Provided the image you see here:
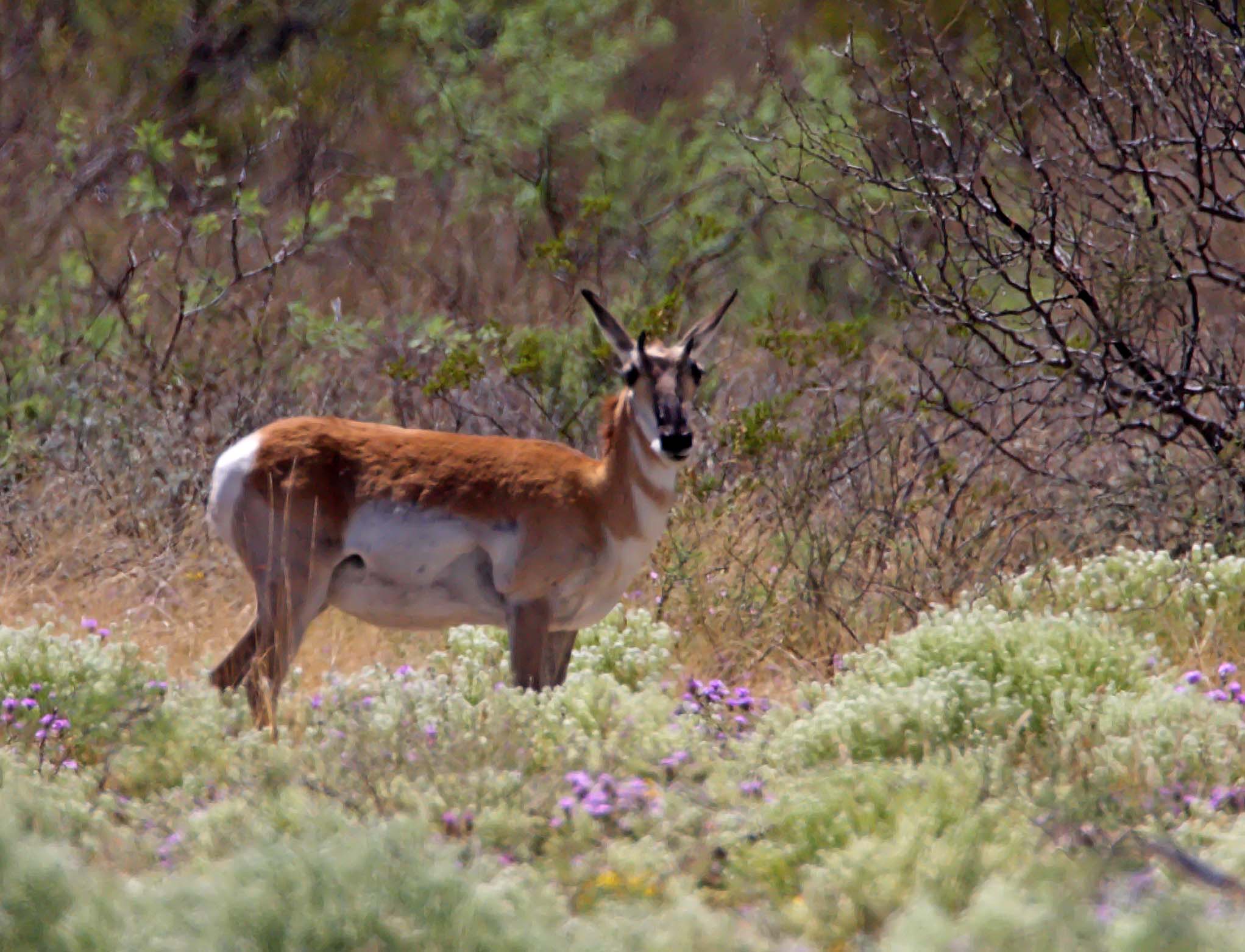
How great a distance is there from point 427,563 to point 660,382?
107cm

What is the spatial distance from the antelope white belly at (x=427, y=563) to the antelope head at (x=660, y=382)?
2.07 feet

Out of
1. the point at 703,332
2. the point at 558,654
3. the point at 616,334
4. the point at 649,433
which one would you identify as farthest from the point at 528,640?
the point at 703,332

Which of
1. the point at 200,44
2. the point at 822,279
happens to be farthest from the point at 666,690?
the point at 200,44

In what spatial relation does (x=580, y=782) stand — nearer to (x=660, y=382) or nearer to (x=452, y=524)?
(x=452, y=524)

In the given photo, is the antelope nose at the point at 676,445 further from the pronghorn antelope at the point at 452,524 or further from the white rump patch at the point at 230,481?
the white rump patch at the point at 230,481

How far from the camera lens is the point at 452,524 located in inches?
260

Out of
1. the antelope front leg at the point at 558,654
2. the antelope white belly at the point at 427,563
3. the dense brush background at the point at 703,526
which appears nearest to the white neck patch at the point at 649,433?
the antelope white belly at the point at 427,563

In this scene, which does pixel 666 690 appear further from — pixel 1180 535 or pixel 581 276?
pixel 581 276

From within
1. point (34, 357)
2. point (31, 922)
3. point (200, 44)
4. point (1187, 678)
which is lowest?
point (31, 922)

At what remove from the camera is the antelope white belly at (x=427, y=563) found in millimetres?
6602

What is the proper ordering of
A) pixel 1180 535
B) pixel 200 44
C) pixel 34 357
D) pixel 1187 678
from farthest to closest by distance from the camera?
pixel 200 44 < pixel 34 357 < pixel 1180 535 < pixel 1187 678

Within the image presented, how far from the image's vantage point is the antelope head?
21.2 ft

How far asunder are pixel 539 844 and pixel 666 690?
1.94 m

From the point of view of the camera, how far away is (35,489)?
9797 mm
